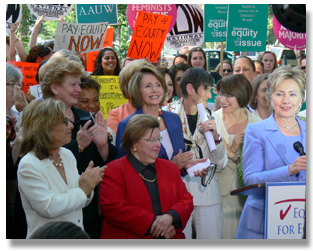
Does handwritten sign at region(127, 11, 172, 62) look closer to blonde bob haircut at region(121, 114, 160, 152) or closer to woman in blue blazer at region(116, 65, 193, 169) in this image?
woman in blue blazer at region(116, 65, 193, 169)

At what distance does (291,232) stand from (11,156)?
2.12m

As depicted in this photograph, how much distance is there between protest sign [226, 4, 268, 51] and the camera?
5.36m

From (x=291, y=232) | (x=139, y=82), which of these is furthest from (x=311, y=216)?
(x=139, y=82)

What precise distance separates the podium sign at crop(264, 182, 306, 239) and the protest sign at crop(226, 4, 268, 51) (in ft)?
9.09

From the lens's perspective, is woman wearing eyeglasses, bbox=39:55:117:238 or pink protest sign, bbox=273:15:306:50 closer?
woman wearing eyeglasses, bbox=39:55:117:238

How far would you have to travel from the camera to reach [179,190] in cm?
318

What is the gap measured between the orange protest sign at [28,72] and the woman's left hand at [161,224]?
238 centimetres

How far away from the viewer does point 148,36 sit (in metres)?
4.96

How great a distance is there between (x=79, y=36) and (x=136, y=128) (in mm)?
2285

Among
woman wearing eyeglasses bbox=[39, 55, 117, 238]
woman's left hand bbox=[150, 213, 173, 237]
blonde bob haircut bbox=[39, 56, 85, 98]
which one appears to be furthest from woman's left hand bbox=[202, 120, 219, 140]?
blonde bob haircut bbox=[39, 56, 85, 98]

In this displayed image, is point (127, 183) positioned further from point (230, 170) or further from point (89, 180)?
point (230, 170)

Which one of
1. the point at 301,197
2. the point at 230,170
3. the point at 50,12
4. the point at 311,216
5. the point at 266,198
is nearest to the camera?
the point at 266,198

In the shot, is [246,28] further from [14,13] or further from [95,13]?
[14,13]

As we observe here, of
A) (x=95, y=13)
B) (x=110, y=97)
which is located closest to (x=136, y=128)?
(x=110, y=97)
